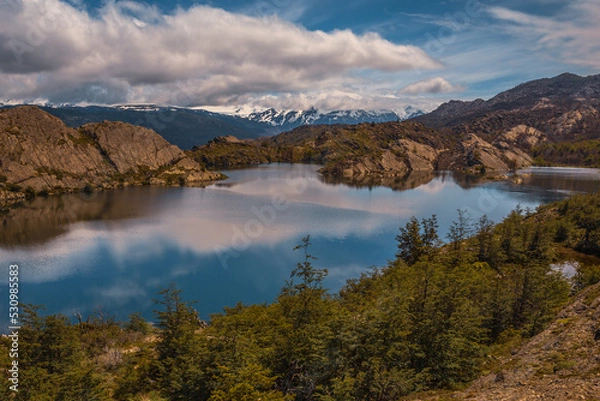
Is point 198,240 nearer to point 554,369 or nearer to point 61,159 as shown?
point 554,369

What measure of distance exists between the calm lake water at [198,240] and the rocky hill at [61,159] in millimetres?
15612

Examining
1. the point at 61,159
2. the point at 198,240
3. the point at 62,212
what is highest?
the point at 61,159

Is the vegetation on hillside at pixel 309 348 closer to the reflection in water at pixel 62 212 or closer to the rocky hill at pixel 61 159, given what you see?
the reflection in water at pixel 62 212

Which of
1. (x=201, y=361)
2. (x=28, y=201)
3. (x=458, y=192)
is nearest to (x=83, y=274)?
(x=201, y=361)

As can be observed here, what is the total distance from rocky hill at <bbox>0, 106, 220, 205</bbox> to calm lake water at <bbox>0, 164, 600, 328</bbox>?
15.6m

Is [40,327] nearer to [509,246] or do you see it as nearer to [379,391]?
[379,391]

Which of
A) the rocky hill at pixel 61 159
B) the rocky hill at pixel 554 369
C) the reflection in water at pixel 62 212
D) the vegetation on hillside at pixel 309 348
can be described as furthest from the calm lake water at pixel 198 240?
the rocky hill at pixel 554 369

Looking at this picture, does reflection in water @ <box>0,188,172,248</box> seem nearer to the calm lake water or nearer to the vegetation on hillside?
the calm lake water

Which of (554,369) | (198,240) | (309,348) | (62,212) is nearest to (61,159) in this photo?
(62,212)

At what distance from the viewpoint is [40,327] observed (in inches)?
1038

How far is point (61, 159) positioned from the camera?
16512 centimetres

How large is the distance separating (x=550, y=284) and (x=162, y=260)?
193ft

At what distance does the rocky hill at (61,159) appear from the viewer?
5719 inches

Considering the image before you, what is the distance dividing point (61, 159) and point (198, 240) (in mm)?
124121
